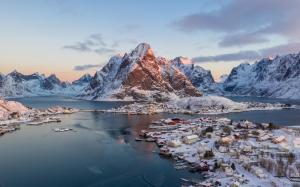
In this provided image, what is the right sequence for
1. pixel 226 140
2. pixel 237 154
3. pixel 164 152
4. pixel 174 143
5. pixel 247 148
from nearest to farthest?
pixel 237 154
pixel 247 148
pixel 164 152
pixel 226 140
pixel 174 143

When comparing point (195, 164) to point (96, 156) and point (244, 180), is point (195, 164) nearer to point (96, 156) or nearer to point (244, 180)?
point (244, 180)

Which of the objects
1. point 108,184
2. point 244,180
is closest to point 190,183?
point 244,180

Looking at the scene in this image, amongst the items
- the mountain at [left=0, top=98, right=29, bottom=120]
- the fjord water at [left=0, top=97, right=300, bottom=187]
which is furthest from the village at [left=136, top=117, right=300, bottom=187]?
the mountain at [left=0, top=98, right=29, bottom=120]

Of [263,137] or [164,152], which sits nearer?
[164,152]

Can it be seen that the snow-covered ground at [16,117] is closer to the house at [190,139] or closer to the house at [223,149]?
the house at [190,139]

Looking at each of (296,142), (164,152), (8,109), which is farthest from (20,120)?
(296,142)

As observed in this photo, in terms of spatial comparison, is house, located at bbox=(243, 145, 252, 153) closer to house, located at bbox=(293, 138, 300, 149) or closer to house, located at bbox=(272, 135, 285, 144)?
house, located at bbox=(272, 135, 285, 144)

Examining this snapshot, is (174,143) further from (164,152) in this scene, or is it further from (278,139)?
(278,139)

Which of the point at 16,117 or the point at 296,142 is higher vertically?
the point at 16,117

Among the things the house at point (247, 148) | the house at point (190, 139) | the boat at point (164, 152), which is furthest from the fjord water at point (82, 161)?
the house at point (247, 148)
